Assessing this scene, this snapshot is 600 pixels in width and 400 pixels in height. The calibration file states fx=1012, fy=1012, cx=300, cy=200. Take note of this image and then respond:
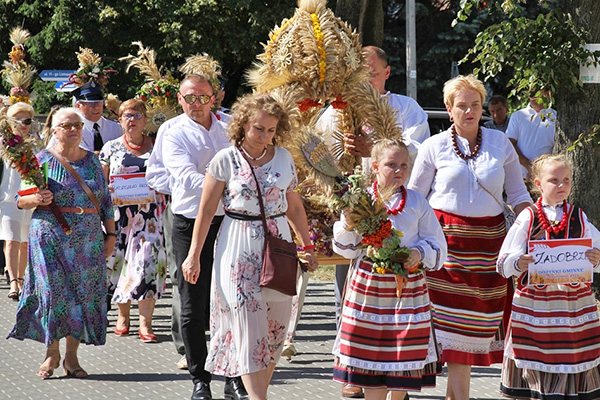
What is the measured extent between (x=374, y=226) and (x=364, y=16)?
34.6ft

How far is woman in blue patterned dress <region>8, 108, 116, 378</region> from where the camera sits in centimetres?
730

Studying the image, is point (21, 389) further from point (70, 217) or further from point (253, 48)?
point (253, 48)

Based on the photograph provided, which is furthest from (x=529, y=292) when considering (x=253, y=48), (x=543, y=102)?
(x=253, y=48)

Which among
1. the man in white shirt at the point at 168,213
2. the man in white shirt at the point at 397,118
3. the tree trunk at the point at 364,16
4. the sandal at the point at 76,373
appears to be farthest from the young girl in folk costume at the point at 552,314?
the tree trunk at the point at 364,16

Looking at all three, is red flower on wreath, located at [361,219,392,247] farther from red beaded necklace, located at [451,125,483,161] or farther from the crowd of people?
red beaded necklace, located at [451,125,483,161]

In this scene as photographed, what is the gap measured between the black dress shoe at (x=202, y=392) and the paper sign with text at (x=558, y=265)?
7.50 feet

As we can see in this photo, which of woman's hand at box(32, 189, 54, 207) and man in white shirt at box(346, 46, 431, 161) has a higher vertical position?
man in white shirt at box(346, 46, 431, 161)

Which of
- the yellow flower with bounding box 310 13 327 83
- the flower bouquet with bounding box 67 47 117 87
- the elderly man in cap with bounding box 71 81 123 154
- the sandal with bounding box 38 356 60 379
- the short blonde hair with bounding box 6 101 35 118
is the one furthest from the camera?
the short blonde hair with bounding box 6 101 35 118

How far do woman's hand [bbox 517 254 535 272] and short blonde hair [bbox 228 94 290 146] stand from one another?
1642 millimetres

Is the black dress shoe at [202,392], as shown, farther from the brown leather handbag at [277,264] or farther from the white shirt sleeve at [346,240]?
the white shirt sleeve at [346,240]

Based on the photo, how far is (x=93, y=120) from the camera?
32.8ft

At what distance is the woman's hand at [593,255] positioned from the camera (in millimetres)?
5762

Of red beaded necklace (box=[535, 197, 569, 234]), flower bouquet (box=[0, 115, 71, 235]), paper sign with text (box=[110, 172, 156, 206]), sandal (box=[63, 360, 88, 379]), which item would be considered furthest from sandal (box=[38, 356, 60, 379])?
red beaded necklace (box=[535, 197, 569, 234])

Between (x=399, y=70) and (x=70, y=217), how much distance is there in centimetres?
2034
